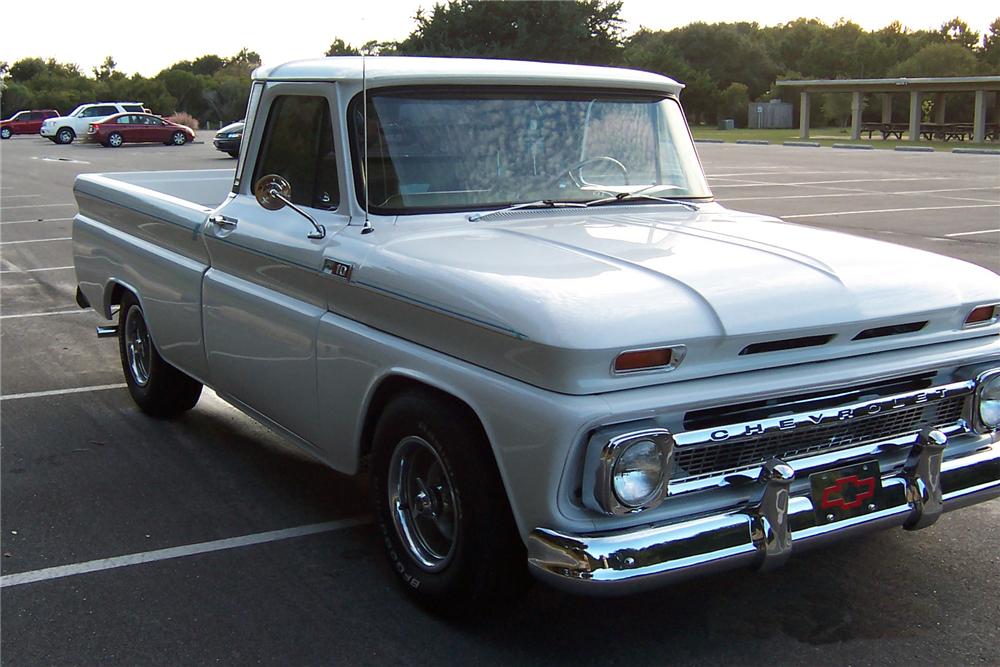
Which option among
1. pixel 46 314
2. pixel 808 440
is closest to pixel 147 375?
pixel 46 314

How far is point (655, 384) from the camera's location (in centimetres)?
313

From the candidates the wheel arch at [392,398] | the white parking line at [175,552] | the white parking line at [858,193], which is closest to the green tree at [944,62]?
the white parking line at [858,193]

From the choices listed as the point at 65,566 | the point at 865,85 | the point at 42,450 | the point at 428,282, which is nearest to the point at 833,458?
the point at 428,282

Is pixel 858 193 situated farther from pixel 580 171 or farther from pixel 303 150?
pixel 303 150

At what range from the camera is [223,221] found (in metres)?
4.96

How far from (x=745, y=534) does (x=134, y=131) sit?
141ft

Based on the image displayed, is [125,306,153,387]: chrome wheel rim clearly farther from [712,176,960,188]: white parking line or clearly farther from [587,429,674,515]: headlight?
[712,176,960,188]: white parking line

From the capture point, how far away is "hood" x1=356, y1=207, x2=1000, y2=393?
A: 3100mm

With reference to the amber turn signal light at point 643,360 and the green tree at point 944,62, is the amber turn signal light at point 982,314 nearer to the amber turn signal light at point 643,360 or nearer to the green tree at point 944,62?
the amber turn signal light at point 643,360

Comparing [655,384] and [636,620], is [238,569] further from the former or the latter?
[655,384]

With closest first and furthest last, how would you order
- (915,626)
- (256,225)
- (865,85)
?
(915,626), (256,225), (865,85)

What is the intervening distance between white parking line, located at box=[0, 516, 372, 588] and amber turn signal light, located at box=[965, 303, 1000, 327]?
8.34 feet

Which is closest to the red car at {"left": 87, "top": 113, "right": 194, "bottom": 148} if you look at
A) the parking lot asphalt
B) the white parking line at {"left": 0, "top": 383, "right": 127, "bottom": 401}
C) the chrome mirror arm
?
the white parking line at {"left": 0, "top": 383, "right": 127, "bottom": 401}

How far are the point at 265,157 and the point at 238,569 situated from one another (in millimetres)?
1862
